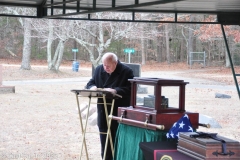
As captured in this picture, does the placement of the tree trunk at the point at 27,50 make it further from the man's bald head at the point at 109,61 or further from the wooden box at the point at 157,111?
the wooden box at the point at 157,111

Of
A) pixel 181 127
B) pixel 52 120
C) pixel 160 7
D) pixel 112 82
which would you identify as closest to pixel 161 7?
pixel 160 7

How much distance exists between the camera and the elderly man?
18.1 ft

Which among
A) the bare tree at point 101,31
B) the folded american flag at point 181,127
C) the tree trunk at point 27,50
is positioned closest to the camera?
the folded american flag at point 181,127

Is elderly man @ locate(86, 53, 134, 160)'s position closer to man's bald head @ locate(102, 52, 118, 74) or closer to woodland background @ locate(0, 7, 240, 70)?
man's bald head @ locate(102, 52, 118, 74)

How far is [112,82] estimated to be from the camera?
18.5 ft

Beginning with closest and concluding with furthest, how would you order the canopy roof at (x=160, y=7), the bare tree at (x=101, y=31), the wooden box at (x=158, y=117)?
1. the wooden box at (x=158, y=117)
2. the canopy roof at (x=160, y=7)
3. the bare tree at (x=101, y=31)

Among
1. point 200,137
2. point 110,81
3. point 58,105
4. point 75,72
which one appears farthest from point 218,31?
point 200,137

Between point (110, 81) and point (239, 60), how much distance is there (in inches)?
157

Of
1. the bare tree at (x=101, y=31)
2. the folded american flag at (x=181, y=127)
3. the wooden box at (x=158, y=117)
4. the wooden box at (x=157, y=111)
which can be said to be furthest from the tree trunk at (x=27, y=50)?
the folded american flag at (x=181, y=127)

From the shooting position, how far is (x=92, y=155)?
25.9 feet

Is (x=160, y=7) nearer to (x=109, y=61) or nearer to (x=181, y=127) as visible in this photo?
(x=109, y=61)

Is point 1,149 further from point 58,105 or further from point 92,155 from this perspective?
point 58,105

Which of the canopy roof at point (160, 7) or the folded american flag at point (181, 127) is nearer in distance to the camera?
the folded american flag at point (181, 127)

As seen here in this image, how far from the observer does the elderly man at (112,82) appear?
18.1 feet
